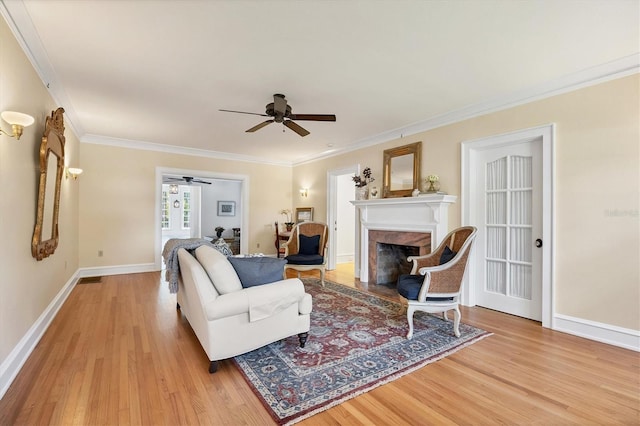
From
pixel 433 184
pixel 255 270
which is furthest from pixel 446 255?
pixel 255 270

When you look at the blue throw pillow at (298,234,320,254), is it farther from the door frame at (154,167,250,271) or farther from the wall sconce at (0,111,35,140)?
the wall sconce at (0,111,35,140)

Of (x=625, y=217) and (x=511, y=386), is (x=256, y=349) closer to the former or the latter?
(x=511, y=386)

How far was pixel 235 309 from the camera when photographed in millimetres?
2221

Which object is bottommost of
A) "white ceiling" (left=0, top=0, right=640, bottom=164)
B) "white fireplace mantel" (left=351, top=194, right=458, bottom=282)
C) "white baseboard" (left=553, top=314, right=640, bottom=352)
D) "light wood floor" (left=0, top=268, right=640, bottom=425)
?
"light wood floor" (left=0, top=268, right=640, bottom=425)

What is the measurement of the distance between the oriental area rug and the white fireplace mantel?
1236 millimetres

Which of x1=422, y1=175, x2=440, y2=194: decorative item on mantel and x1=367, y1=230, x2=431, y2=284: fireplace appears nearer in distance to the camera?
x1=422, y1=175, x2=440, y2=194: decorative item on mantel

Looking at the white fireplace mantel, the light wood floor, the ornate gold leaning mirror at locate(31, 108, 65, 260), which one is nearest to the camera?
the light wood floor

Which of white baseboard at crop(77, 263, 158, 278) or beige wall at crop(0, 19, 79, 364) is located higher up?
beige wall at crop(0, 19, 79, 364)

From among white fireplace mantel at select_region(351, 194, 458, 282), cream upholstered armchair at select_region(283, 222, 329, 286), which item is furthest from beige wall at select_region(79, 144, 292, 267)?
white fireplace mantel at select_region(351, 194, 458, 282)

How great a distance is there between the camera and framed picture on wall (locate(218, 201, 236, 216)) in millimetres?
10500

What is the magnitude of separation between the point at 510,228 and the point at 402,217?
4.70 feet

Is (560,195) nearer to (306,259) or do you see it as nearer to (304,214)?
(306,259)

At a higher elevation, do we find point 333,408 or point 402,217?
point 402,217

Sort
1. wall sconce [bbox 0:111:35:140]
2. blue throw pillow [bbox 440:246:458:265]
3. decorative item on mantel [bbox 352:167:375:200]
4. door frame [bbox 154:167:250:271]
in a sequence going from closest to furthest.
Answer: wall sconce [bbox 0:111:35:140]
blue throw pillow [bbox 440:246:458:265]
decorative item on mantel [bbox 352:167:375:200]
door frame [bbox 154:167:250:271]
